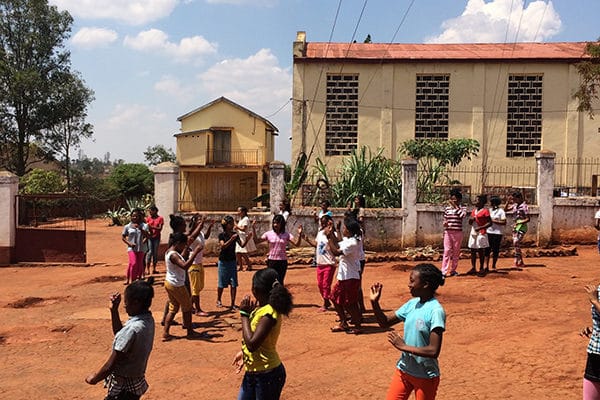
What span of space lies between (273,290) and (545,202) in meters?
12.3

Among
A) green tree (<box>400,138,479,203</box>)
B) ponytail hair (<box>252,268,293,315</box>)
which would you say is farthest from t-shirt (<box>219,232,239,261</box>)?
green tree (<box>400,138,479,203</box>)

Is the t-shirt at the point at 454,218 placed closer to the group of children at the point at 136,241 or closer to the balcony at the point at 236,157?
the group of children at the point at 136,241

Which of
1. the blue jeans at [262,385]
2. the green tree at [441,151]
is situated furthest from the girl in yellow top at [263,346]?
the green tree at [441,151]

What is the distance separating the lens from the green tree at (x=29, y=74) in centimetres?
3550

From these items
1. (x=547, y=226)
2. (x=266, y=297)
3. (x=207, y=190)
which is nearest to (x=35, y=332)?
(x=266, y=297)

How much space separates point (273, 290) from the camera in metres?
4.12

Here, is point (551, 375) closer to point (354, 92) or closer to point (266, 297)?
point (266, 297)

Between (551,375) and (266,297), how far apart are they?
3.62 metres

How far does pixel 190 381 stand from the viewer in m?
6.20

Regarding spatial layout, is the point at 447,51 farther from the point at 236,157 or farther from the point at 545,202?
the point at 236,157

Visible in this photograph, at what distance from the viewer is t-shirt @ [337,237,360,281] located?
24.9 feet

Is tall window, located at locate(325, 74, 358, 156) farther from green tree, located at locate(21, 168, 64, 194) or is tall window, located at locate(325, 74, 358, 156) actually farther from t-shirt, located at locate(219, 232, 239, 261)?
green tree, located at locate(21, 168, 64, 194)

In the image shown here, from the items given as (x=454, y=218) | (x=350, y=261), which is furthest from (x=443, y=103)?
(x=350, y=261)

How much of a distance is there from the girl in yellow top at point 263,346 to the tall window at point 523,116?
22194 millimetres
